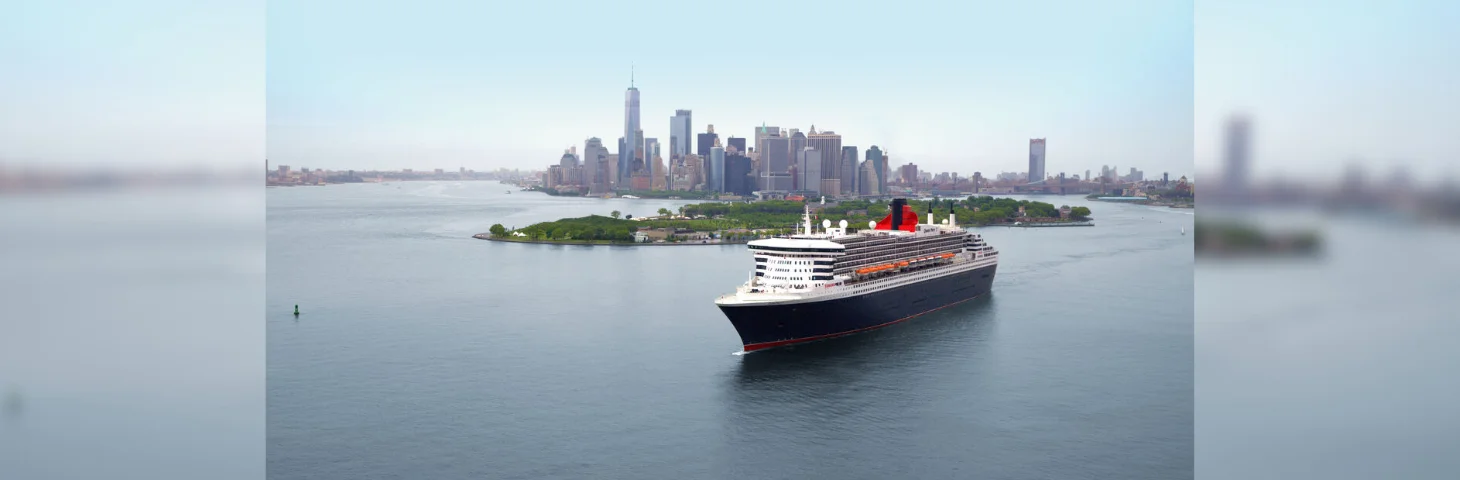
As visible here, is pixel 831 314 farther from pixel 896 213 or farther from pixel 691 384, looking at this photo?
pixel 896 213

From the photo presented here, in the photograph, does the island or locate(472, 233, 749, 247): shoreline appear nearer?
locate(472, 233, 749, 247): shoreline

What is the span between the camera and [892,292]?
9172mm

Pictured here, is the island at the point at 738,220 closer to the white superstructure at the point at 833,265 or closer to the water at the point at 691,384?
the white superstructure at the point at 833,265

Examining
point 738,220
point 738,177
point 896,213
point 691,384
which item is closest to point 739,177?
point 738,177

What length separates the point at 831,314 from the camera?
328 inches

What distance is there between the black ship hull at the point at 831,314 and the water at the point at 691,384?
0.52ft

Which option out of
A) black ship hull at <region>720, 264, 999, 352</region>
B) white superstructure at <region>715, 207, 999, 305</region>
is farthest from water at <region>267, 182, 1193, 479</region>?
white superstructure at <region>715, 207, 999, 305</region>

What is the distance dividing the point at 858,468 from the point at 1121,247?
14.0m

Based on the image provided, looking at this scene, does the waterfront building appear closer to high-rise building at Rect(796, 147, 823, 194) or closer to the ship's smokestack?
high-rise building at Rect(796, 147, 823, 194)

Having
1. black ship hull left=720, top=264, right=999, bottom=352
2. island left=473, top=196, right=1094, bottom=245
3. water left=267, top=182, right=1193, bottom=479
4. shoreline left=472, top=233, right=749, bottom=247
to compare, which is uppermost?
island left=473, top=196, right=1094, bottom=245

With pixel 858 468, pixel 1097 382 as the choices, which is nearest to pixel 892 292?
pixel 1097 382

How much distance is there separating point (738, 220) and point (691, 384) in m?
15.6

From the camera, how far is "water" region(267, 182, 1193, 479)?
15.6 feet

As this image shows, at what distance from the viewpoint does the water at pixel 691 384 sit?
15.6ft
